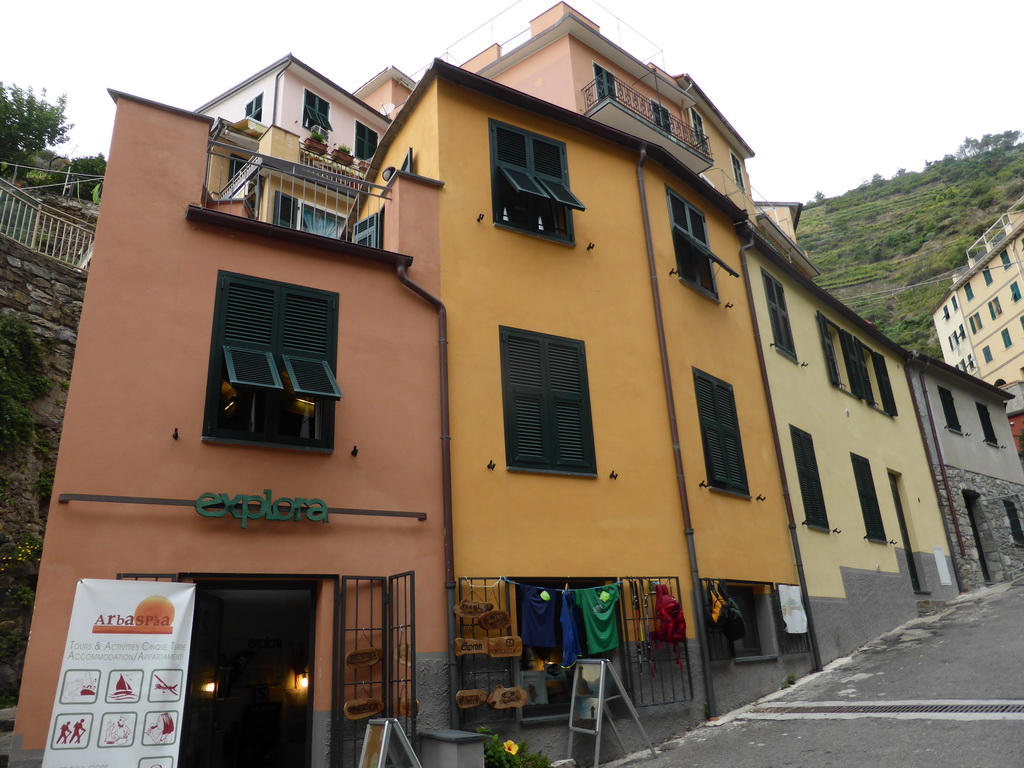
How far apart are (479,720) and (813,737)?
3.76 metres

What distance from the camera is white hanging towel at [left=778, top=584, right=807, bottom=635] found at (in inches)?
468

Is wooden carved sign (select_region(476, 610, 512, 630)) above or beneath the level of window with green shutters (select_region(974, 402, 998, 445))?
beneath

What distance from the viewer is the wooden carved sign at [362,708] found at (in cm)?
713

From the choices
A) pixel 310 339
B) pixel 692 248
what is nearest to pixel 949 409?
pixel 692 248

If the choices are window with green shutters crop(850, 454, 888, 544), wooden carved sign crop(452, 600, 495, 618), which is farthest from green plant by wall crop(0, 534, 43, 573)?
window with green shutters crop(850, 454, 888, 544)

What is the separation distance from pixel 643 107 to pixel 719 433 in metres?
9.42

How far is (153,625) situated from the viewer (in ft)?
20.9

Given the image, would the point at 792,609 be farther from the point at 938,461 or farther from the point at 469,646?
the point at 938,461

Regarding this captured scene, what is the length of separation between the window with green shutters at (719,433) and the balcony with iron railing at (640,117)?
7137 millimetres

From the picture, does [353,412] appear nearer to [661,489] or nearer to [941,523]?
[661,489]

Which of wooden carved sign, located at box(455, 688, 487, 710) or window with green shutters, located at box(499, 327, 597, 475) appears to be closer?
wooden carved sign, located at box(455, 688, 487, 710)

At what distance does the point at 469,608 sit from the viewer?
8164 mm

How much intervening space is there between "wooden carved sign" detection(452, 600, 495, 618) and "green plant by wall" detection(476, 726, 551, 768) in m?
1.15

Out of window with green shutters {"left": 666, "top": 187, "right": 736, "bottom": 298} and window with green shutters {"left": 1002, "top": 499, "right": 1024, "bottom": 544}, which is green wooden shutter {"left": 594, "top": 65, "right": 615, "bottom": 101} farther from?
window with green shutters {"left": 1002, "top": 499, "right": 1024, "bottom": 544}
